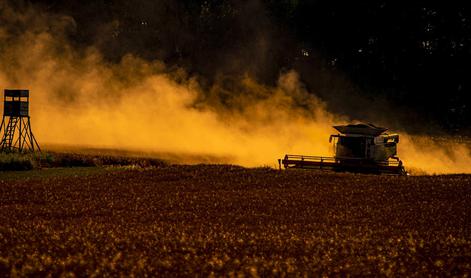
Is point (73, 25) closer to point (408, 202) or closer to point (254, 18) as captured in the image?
point (254, 18)

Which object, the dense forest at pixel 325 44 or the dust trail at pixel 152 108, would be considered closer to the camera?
the dust trail at pixel 152 108

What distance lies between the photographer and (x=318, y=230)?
22.0 meters

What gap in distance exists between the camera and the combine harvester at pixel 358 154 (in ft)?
126

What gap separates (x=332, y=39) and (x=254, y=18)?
9835 mm

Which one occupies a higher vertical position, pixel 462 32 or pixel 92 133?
pixel 462 32

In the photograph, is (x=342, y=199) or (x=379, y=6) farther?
(x=379, y=6)

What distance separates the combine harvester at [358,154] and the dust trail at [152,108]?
945cm

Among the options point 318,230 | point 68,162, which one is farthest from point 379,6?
point 318,230

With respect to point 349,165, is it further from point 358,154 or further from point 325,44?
point 325,44

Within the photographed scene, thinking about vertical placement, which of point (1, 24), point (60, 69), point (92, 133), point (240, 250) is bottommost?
point (240, 250)

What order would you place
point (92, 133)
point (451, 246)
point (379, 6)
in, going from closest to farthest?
point (451, 246) → point (92, 133) → point (379, 6)

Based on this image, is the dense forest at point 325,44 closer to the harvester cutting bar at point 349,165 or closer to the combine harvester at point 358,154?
the combine harvester at point 358,154

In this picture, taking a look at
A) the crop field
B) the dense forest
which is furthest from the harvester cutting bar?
the dense forest

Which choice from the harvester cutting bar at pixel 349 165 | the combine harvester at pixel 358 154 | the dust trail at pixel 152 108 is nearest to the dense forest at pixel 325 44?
the dust trail at pixel 152 108
